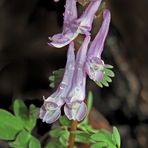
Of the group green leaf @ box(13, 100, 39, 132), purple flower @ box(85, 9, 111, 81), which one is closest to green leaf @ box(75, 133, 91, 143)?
green leaf @ box(13, 100, 39, 132)

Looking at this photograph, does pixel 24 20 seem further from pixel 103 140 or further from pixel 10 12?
pixel 103 140

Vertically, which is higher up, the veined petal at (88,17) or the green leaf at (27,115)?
the veined petal at (88,17)

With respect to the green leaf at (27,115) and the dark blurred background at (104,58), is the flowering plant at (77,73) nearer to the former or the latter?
the green leaf at (27,115)

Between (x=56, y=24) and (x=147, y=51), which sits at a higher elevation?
(x=56, y=24)

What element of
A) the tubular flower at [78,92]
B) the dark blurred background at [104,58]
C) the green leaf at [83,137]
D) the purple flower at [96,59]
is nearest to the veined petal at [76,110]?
the tubular flower at [78,92]

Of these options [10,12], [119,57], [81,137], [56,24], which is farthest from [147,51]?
[81,137]

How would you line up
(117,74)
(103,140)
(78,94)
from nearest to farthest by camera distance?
(78,94), (103,140), (117,74)
